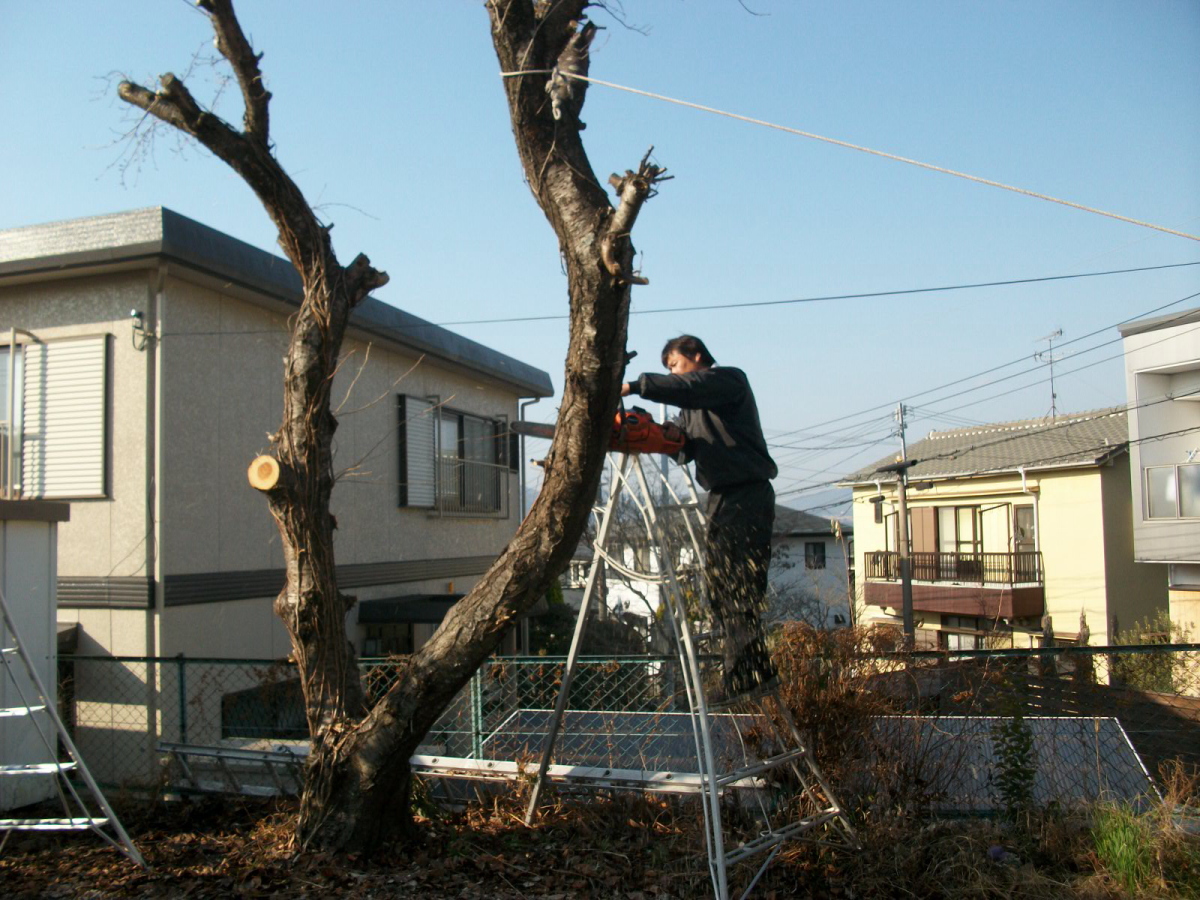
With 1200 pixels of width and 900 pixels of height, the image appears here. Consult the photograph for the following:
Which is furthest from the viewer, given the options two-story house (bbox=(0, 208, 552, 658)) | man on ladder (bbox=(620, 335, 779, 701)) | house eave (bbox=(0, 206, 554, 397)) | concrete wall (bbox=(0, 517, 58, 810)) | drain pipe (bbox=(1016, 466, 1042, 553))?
drain pipe (bbox=(1016, 466, 1042, 553))

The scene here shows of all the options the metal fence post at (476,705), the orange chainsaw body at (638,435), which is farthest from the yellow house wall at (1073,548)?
the orange chainsaw body at (638,435)

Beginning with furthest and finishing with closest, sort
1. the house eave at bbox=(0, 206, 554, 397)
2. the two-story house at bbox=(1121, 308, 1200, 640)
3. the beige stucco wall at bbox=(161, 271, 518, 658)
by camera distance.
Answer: the two-story house at bbox=(1121, 308, 1200, 640) → the beige stucco wall at bbox=(161, 271, 518, 658) → the house eave at bbox=(0, 206, 554, 397)

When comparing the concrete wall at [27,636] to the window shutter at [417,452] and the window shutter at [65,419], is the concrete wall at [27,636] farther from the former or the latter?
the window shutter at [417,452]

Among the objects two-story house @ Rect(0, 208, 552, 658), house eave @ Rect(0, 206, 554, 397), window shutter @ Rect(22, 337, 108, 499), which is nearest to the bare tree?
two-story house @ Rect(0, 208, 552, 658)

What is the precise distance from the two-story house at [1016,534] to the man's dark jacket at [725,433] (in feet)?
63.8

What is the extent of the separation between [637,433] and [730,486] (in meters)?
0.56

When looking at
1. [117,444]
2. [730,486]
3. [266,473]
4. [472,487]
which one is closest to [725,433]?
[730,486]

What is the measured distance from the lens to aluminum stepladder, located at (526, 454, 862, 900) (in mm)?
3783

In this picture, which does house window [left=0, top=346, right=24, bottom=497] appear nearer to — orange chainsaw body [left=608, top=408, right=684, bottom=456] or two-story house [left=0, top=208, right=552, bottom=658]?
two-story house [left=0, top=208, right=552, bottom=658]

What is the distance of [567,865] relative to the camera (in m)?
4.32

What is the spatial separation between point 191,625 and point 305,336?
434 cm

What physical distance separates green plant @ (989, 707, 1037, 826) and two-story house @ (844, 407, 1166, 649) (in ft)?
63.1

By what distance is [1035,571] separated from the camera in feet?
85.6

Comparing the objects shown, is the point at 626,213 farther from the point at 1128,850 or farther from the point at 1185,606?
the point at 1185,606
